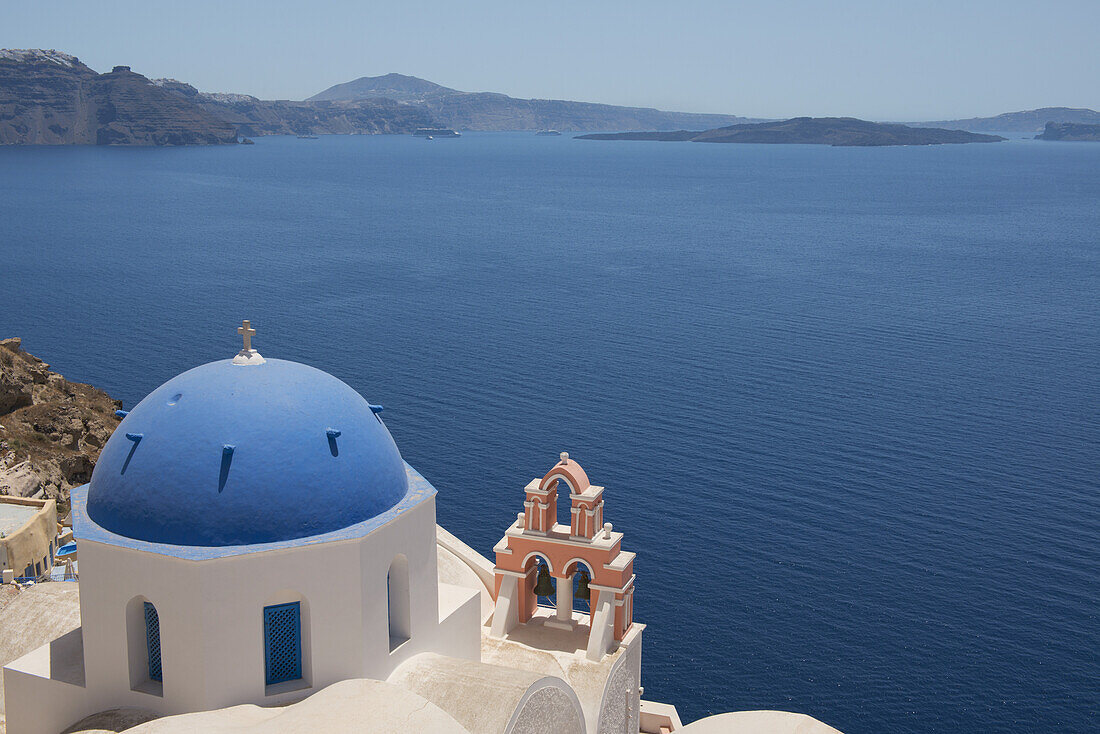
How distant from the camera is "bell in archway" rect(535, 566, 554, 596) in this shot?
2189 centimetres

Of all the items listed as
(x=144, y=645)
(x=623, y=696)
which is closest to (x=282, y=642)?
(x=144, y=645)

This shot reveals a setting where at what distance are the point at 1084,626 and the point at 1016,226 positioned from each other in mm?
93256

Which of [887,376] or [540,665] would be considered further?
[887,376]

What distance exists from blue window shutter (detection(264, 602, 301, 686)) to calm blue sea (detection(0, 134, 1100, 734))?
17706mm

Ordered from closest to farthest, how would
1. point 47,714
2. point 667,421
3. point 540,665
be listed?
point 47,714 → point 540,665 → point 667,421

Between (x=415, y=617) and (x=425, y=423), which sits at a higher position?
(x=415, y=617)

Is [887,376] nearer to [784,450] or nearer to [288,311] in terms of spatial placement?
[784,450]

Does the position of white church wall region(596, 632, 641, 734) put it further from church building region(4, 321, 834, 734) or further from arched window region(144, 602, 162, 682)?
arched window region(144, 602, 162, 682)

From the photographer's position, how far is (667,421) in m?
50.3

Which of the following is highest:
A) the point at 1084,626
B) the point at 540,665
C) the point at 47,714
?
the point at 47,714

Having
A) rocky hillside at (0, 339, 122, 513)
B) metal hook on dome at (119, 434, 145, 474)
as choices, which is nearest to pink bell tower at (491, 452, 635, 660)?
metal hook on dome at (119, 434, 145, 474)

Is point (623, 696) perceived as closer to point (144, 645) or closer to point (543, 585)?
point (543, 585)

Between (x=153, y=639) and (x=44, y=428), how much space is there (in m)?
25.3

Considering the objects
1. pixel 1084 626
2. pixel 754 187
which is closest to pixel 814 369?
pixel 1084 626
